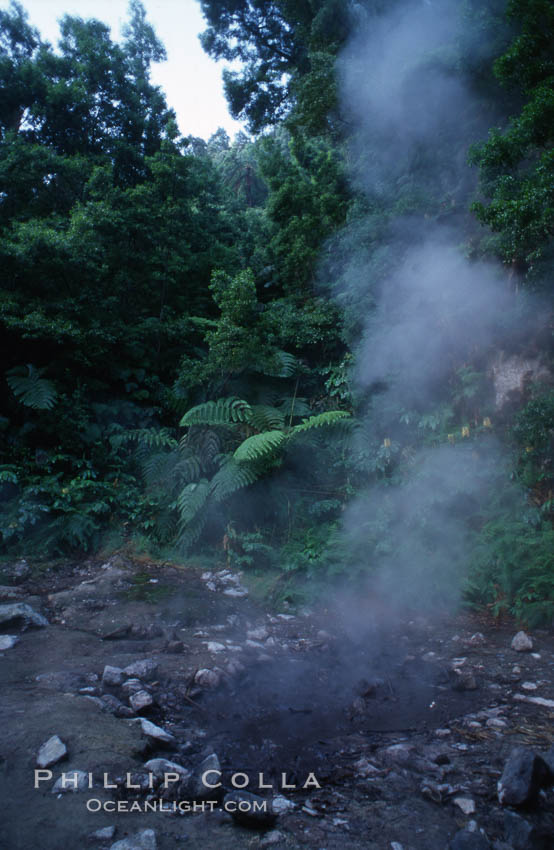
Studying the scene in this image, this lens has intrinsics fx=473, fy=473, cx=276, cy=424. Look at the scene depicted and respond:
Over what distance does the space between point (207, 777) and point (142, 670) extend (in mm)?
1069

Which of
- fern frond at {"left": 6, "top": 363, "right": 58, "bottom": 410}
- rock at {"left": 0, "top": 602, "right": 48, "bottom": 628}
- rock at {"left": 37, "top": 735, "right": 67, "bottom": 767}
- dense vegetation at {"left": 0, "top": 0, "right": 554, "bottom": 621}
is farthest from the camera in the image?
fern frond at {"left": 6, "top": 363, "right": 58, "bottom": 410}

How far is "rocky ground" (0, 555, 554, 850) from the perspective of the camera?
1613 mm

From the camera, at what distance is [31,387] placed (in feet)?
19.9

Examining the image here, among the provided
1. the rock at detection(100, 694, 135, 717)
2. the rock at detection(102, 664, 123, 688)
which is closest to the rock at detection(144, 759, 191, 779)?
the rock at detection(100, 694, 135, 717)

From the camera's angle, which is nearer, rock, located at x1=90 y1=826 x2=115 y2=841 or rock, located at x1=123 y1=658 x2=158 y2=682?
rock, located at x1=90 y1=826 x2=115 y2=841

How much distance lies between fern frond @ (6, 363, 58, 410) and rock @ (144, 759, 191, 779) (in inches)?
189

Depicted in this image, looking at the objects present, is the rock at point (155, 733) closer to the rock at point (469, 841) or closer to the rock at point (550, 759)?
the rock at point (469, 841)

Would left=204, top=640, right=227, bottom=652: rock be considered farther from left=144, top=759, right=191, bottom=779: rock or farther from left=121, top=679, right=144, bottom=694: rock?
left=144, top=759, right=191, bottom=779: rock

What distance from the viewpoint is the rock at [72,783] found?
171cm

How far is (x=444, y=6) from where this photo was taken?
6.33 metres

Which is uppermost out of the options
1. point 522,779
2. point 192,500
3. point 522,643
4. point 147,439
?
point 147,439

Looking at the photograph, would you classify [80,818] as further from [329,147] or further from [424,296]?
[329,147]

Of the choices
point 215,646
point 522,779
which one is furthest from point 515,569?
point 215,646

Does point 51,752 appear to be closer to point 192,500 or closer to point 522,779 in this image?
point 522,779
